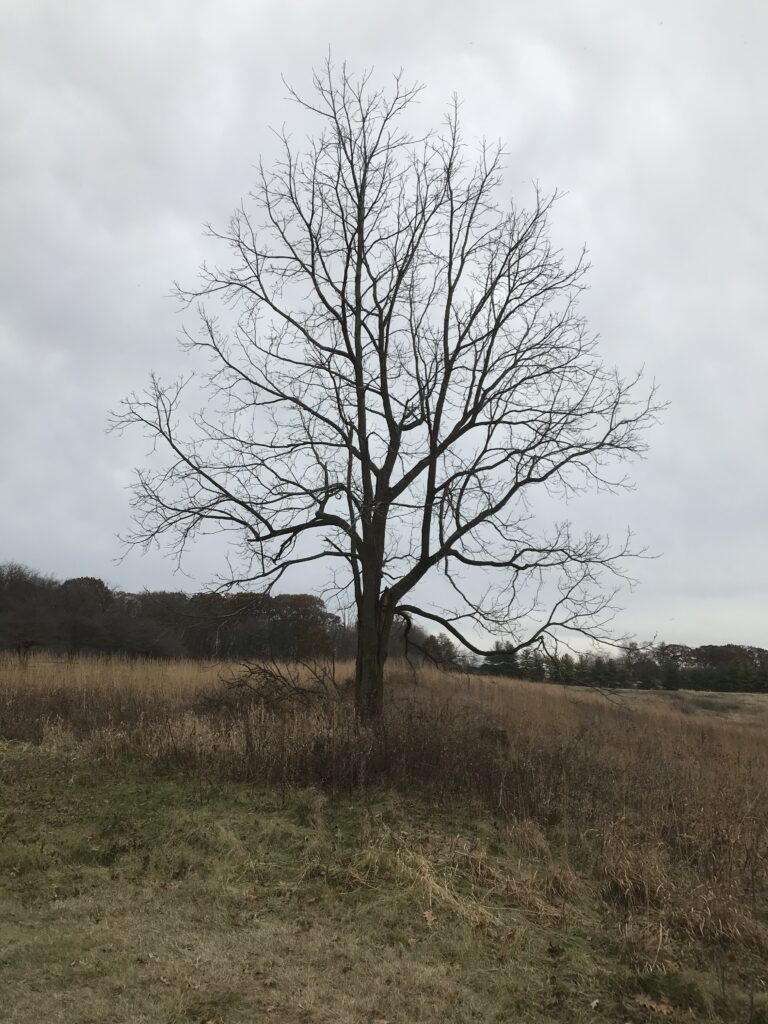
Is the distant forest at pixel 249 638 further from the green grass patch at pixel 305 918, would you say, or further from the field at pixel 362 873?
the green grass patch at pixel 305 918

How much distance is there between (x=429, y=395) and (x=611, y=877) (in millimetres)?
7800

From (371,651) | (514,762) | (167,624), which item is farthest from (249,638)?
(514,762)

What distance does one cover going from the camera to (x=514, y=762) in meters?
9.82

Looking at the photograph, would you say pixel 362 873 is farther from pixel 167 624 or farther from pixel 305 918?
pixel 167 624

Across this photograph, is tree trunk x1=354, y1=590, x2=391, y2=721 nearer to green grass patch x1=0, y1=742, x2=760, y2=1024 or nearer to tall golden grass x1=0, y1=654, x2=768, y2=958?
tall golden grass x1=0, y1=654, x2=768, y2=958

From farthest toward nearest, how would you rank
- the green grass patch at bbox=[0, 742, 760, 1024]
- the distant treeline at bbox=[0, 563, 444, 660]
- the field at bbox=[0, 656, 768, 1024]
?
1. the distant treeline at bbox=[0, 563, 444, 660]
2. the field at bbox=[0, 656, 768, 1024]
3. the green grass patch at bbox=[0, 742, 760, 1024]

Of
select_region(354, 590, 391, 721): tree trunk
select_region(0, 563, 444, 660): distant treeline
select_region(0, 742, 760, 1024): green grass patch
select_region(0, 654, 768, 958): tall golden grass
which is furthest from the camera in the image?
select_region(0, 563, 444, 660): distant treeline

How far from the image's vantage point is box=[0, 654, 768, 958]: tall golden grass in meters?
6.40

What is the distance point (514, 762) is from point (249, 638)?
8851mm

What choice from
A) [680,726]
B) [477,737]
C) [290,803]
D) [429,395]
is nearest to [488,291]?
[429,395]

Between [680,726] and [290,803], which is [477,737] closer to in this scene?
[290,803]

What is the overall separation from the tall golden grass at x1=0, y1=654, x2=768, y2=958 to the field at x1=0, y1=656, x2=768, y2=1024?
0.04 metres

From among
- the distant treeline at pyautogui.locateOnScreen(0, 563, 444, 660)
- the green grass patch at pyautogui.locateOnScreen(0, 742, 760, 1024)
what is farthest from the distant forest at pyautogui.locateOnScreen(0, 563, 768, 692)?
the green grass patch at pyautogui.locateOnScreen(0, 742, 760, 1024)

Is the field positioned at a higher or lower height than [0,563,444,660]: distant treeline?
lower
